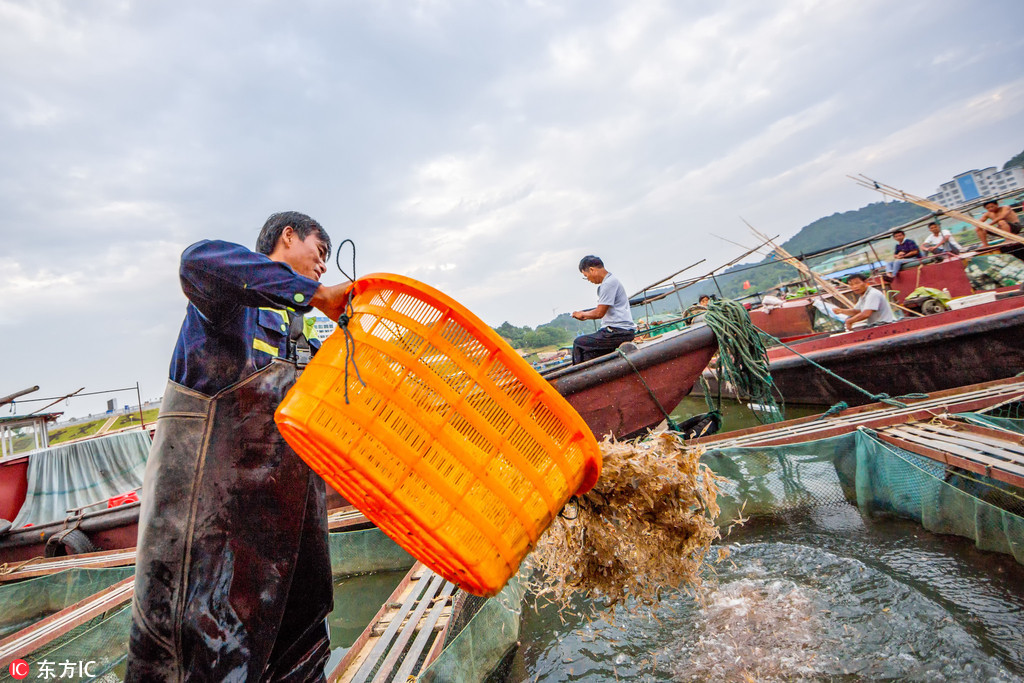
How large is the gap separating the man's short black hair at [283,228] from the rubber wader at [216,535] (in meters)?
0.58

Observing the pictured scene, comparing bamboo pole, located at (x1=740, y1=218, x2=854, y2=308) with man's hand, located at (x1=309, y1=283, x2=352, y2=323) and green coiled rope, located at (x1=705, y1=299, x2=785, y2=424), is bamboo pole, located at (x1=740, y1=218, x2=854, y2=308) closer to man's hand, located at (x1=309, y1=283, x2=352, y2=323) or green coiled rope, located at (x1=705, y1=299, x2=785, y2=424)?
green coiled rope, located at (x1=705, y1=299, x2=785, y2=424)

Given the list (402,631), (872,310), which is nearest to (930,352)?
(872,310)

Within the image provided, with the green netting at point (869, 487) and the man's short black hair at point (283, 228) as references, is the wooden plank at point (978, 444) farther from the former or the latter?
the man's short black hair at point (283, 228)

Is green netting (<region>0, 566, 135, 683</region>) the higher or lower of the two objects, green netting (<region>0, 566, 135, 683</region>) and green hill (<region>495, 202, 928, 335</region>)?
the lower

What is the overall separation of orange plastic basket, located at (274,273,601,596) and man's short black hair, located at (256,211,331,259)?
877 mm

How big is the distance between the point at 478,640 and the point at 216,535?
1445 mm

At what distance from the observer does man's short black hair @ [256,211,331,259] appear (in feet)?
6.52

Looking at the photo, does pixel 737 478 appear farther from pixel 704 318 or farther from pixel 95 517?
pixel 95 517

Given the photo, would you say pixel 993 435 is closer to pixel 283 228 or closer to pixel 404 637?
pixel 404 637

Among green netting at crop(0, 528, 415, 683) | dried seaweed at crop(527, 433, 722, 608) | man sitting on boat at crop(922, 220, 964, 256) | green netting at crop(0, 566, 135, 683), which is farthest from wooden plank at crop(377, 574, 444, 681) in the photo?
man sitting on boat at crop(922, 220, 964, 256)

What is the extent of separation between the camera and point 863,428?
11.8 feet

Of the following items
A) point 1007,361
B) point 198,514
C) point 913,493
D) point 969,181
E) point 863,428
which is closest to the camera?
point 198,514

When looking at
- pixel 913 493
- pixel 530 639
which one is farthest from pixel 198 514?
pixel 913 493

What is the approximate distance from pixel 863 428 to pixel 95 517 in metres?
9.14
